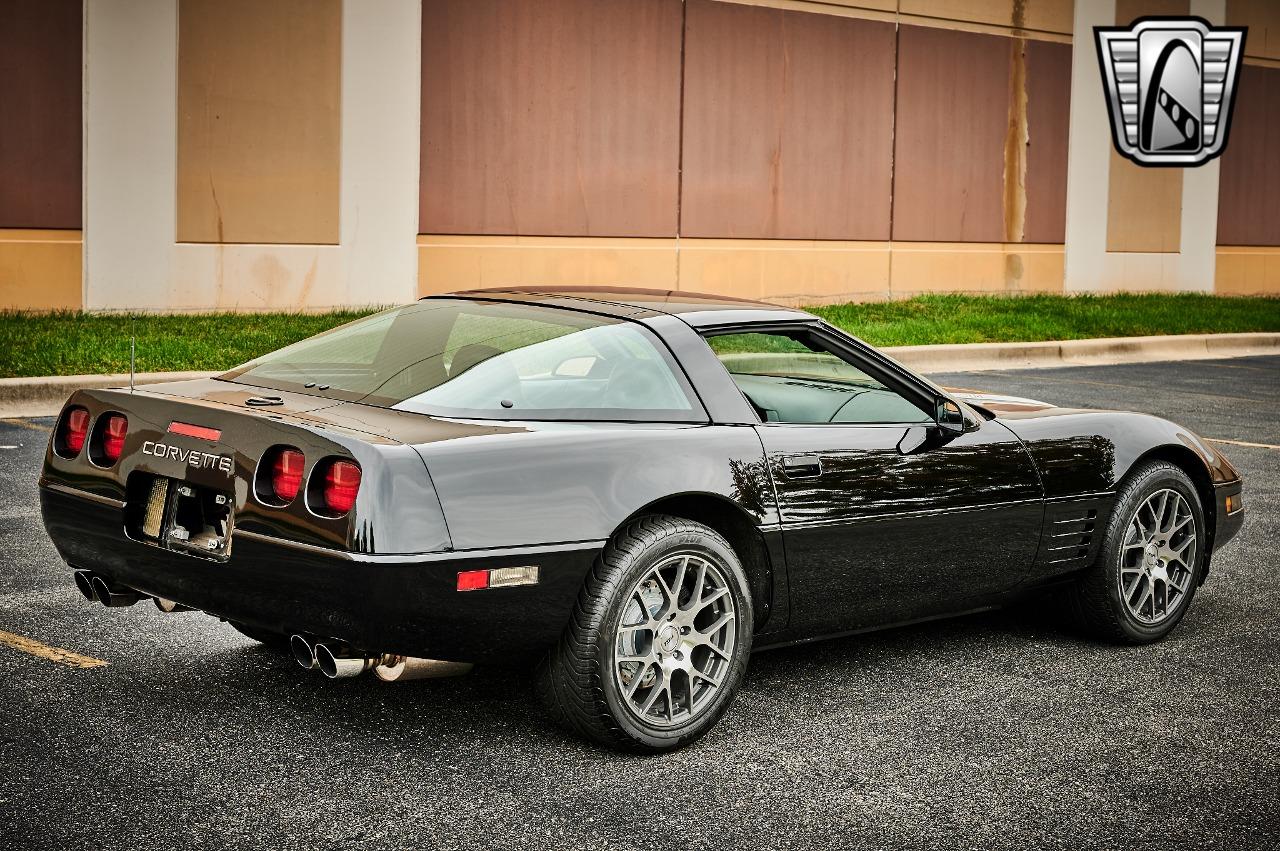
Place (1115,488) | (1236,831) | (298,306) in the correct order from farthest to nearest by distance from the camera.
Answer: (298,306) < (1115,488) < (1236,831)

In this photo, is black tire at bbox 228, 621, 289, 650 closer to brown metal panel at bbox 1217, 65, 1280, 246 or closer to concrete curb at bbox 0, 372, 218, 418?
concrete curb at bbox 0, 372, 218, 418

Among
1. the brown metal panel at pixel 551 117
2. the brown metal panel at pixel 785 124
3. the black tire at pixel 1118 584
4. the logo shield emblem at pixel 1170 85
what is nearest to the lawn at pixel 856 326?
the brown metal panel at pixel 785 124

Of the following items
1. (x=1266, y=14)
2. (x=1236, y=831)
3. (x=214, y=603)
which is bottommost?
(x=1236, y=831)

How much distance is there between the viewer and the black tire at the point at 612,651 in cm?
425

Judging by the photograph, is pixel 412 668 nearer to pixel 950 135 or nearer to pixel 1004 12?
pixel 950 135

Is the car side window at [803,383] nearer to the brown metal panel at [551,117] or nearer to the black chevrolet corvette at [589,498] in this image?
the black chevrolet corvette at [589,498]

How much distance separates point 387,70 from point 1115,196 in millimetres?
12407

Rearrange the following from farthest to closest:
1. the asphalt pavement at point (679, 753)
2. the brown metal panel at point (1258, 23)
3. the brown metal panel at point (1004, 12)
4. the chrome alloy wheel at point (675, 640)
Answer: the brown metal panel at point (1258, 23), the brown metal panel at point (1004, 12), the chrome alloy wheel at point (675, 640), the asphalt pavement at point (679, 753)

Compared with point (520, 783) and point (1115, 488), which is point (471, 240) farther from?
point (520, 783)

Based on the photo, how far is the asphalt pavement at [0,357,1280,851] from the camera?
12.7 ft

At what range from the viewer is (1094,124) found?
2411 centimetres

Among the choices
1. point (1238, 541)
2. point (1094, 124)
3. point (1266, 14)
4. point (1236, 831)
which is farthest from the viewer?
point (1266, 14)

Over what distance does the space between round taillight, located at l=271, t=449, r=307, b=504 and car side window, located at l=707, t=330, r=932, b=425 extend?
4.59 ft

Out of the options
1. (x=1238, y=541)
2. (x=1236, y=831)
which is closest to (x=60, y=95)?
(x=1238, y=541)
